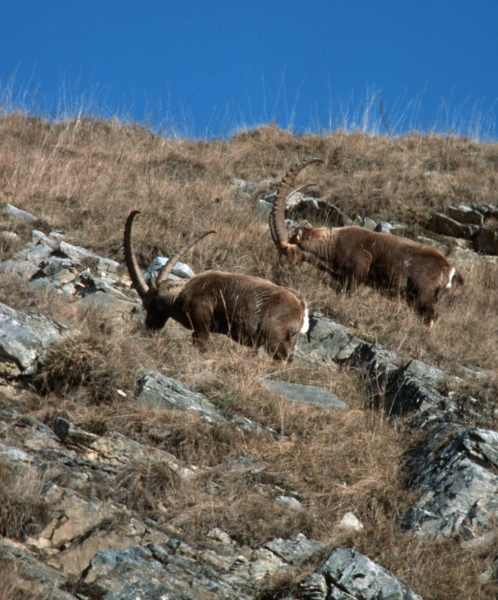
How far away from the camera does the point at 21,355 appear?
6109 millimetres

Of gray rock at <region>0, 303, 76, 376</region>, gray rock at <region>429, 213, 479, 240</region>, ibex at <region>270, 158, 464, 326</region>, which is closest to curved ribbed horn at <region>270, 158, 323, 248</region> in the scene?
ibex at <region>270, 158, 464, 326</region>

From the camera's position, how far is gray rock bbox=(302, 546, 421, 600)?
4.20m

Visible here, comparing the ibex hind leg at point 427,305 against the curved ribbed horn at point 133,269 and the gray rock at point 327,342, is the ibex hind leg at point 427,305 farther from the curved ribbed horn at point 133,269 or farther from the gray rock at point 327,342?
the curved ribbed horn at point 133,269

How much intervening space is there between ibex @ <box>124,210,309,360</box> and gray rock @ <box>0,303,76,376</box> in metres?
2.28

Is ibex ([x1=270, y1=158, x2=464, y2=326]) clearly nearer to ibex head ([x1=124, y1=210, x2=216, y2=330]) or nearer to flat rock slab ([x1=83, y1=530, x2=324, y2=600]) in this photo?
ibex head ([x1=124, y1=210, x2=216, y2=330])

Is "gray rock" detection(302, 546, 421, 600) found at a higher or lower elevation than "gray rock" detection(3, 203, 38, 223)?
lower

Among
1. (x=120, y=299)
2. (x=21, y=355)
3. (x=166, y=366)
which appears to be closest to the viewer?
(x=21, y=355)

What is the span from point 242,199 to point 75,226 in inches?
158

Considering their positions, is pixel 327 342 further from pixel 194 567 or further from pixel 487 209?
pixel 487 209

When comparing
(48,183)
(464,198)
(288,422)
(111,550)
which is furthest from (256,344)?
(464,198)

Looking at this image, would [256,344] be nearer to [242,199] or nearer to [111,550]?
[111,550]

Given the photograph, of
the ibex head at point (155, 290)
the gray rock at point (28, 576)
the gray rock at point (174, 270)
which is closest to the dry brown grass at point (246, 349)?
the ibex head at point (155, 290)

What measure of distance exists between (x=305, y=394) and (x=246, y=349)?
1189 millimetres

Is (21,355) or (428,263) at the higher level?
(428,263)
